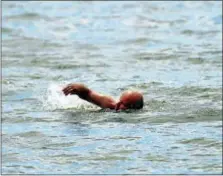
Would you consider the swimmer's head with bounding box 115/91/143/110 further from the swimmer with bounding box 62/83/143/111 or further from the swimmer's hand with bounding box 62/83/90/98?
the swimmer's hand with bounding box 62/83/90/98

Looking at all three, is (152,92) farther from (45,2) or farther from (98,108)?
(45,2)

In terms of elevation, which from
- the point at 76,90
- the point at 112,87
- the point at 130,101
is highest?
the point at 112,87

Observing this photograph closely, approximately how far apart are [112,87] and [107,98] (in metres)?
2.08

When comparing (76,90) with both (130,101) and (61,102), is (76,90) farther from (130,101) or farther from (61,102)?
(61,102)

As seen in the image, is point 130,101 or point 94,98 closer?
point 130,101

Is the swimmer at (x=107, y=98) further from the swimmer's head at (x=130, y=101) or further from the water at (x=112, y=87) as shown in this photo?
the water at (x=112, y=87)

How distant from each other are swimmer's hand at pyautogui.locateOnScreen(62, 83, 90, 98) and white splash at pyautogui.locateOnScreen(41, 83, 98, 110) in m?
0.38

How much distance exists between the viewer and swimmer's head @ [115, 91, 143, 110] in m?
12.0

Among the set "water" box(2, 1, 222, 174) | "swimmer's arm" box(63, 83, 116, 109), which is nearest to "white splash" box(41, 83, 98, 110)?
"water" box(2, 1, 222, 174)

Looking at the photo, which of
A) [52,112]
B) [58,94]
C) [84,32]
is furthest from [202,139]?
[84,32]

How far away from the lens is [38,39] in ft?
67.4

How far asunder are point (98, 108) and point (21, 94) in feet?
5.49

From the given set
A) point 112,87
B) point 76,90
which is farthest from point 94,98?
point 112,87

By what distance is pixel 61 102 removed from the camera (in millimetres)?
12984
